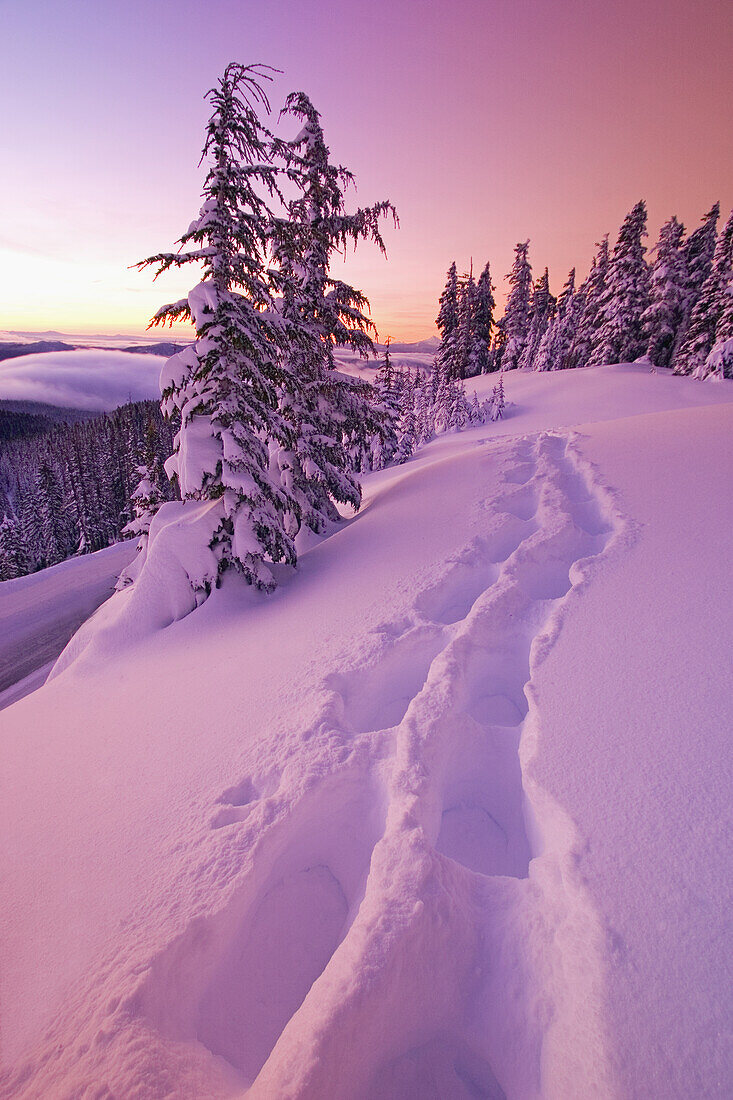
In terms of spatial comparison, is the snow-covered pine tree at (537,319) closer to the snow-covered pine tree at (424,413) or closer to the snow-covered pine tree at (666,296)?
the snow-covered pine tree at (424,413)

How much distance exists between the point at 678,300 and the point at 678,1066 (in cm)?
4199

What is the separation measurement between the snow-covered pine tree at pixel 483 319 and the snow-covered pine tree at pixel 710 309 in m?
22.9

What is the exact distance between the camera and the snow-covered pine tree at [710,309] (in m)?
25.9

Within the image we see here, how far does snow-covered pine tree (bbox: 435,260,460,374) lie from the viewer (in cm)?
4906

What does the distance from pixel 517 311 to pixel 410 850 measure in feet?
189

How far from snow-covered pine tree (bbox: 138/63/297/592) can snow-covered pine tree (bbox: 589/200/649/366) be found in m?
34.1

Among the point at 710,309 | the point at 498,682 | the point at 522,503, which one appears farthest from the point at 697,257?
the point at 498,682

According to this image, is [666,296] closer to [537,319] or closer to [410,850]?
[537,319]

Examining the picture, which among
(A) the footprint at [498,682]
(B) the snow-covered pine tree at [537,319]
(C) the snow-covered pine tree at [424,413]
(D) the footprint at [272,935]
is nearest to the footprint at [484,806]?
(A) the footprint at [498,682]

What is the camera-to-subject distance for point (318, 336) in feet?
36.6

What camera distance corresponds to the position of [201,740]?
13.9ft

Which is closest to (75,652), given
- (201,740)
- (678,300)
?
(201,740)

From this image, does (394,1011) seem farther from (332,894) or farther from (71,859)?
(71,859)

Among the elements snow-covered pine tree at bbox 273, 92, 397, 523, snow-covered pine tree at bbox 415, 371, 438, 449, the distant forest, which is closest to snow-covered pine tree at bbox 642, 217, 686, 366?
snow-covered pine tree at bbox 415, 371, 438, 449
